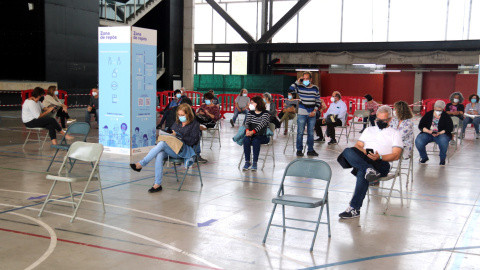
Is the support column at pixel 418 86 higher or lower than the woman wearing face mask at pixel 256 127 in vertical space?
higher

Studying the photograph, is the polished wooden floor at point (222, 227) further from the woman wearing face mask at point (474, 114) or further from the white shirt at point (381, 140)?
the woman wearing face mask at point (474, 114)

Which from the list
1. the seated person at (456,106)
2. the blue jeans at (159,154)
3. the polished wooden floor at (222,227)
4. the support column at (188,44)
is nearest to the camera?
the polished wooden floor at (222,227)

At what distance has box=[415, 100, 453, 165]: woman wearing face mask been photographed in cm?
1109

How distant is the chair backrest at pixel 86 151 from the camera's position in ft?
20.9

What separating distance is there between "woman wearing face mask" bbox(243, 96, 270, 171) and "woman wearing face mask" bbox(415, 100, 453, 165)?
12.3 ft

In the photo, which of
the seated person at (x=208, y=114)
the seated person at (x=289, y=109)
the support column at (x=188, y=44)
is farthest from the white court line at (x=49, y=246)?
the support column at (x=188, y=44)

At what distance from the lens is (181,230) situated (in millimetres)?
5855

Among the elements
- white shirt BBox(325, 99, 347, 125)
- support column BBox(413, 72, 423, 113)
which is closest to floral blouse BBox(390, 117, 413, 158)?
white shirt BBox(325, 99, 347, 125)

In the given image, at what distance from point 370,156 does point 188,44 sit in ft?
86.6

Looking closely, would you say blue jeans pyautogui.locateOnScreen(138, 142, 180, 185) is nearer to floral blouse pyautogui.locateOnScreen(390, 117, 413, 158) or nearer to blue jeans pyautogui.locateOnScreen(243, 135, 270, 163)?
blue jeans pyautogui.locateOnScreen(243, 135, 270, 163)

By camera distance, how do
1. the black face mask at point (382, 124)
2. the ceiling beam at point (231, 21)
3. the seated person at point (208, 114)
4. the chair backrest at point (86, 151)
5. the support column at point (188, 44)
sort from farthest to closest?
the ceiling beam at point (231, 21) < the support column at point (188, 44) < the seated person at point (208, 114) < the black face mask at point (382, 124) < the chair backrest at point (86, 151)

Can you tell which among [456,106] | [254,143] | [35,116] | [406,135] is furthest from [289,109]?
[35,116]

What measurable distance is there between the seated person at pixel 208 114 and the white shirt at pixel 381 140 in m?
6.42

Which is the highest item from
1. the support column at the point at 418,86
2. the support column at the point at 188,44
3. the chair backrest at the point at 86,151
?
the support column at the point at 188,44
